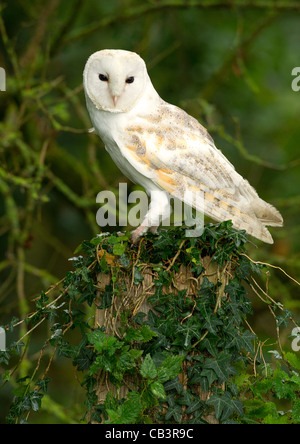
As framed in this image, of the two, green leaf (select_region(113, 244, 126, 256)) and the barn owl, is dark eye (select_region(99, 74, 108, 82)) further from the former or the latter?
green leaf (select_region(113, 244, 126, 256))

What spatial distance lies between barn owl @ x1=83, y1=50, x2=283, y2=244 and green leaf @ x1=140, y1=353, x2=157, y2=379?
0.54 metres

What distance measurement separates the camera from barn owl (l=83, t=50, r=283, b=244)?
2270 millimetres

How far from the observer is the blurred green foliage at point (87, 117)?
377 cm

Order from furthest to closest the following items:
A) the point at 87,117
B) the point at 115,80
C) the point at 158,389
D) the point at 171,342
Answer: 1. the point at 87,117
2. the point at 115,80
3. the point at 171,342
4. the point at 158,389

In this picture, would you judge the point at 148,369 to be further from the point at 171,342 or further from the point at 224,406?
the point at 224,406

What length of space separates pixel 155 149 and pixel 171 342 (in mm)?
750

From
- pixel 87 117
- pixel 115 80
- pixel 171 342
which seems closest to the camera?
pixel 171 342

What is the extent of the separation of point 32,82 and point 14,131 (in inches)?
16.3

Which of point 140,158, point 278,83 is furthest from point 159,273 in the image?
point 278,83

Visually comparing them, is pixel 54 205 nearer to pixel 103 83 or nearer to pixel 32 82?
pixel 32 82

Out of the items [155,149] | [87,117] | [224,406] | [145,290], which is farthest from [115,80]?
[87,117]

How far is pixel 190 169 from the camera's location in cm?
235

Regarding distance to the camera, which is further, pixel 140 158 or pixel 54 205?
pixel 54 205
